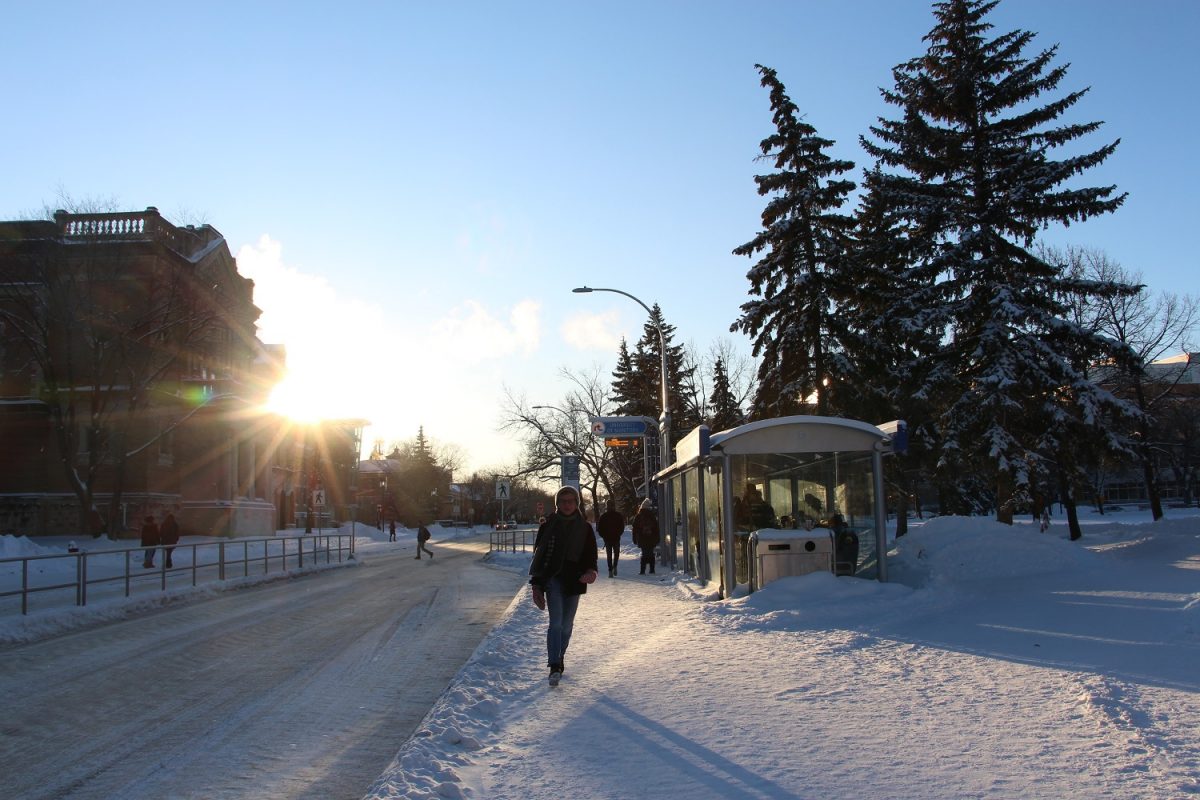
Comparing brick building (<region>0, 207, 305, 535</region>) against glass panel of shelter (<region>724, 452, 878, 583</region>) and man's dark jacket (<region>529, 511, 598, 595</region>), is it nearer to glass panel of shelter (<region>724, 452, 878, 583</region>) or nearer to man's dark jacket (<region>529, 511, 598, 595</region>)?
glass panel of shelter (<region>724, 452, 878, 583</region>)

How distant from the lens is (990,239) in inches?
858

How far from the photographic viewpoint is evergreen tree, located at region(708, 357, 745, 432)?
49.8 m

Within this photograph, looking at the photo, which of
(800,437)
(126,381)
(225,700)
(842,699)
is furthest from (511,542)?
(842,699)

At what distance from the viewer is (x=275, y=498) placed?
61.1 m

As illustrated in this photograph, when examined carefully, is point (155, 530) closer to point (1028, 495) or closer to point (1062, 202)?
point (1028, 495)

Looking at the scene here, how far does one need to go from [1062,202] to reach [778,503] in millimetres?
10787

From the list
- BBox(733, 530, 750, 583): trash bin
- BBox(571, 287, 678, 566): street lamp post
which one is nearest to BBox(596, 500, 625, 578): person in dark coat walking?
BBox(571, 287, 678, 566): street lamp post

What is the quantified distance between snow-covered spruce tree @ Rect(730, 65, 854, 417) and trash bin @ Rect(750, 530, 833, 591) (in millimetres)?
13136

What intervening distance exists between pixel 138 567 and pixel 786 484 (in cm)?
1245

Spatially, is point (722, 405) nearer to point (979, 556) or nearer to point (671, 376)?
point (671, 376)

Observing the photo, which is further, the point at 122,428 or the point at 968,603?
the point at 122,428

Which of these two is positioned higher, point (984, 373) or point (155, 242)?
point (155, 242)

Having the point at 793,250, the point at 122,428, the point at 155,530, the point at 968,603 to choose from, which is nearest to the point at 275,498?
the point at 122,428

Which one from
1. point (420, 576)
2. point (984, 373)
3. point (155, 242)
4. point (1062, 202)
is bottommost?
point (420, 576)
